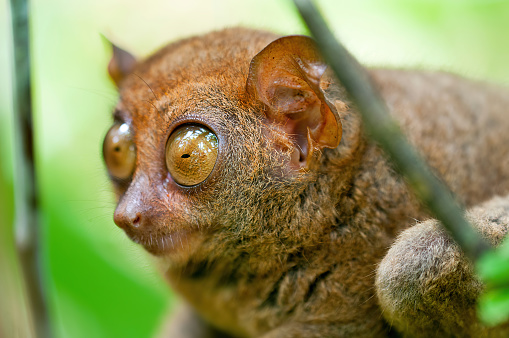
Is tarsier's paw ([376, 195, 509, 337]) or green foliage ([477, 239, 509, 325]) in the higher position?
green foliage ([477, 239, 509, 325])

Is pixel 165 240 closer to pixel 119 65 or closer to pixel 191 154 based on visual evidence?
pixel 191 154

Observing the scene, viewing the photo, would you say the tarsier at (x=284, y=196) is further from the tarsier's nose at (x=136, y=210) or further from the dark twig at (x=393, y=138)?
the dark twig at (x=393, y=138)

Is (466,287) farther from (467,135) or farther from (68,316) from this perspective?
(68,316)

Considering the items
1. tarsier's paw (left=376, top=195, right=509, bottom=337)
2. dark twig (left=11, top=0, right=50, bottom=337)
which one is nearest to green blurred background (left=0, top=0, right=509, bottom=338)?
dark twig (left=11, top=0, right=50, bottom=337)

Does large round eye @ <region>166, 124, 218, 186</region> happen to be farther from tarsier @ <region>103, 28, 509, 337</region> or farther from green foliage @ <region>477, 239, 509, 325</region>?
green foliage @ <region>477, 239, 509, 325</region>

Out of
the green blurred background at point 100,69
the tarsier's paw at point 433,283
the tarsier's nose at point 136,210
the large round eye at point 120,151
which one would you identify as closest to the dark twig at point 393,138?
the tarsier's paw at point 433,283

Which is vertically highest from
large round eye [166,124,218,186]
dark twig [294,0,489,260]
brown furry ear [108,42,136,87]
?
brown furry ear [108,42,136,87]

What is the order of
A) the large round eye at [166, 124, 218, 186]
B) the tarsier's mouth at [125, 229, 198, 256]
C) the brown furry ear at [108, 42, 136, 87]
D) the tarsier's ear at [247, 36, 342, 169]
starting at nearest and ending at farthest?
1. the tarsier's ear at [247, 36, 342, 169]
2. the large round eye at [166, 124, 218, 186]
3. the tarsier's mouth at [125, 229, 198, 256]
4. the brown furry ear at [108, 42, 136, 87]
